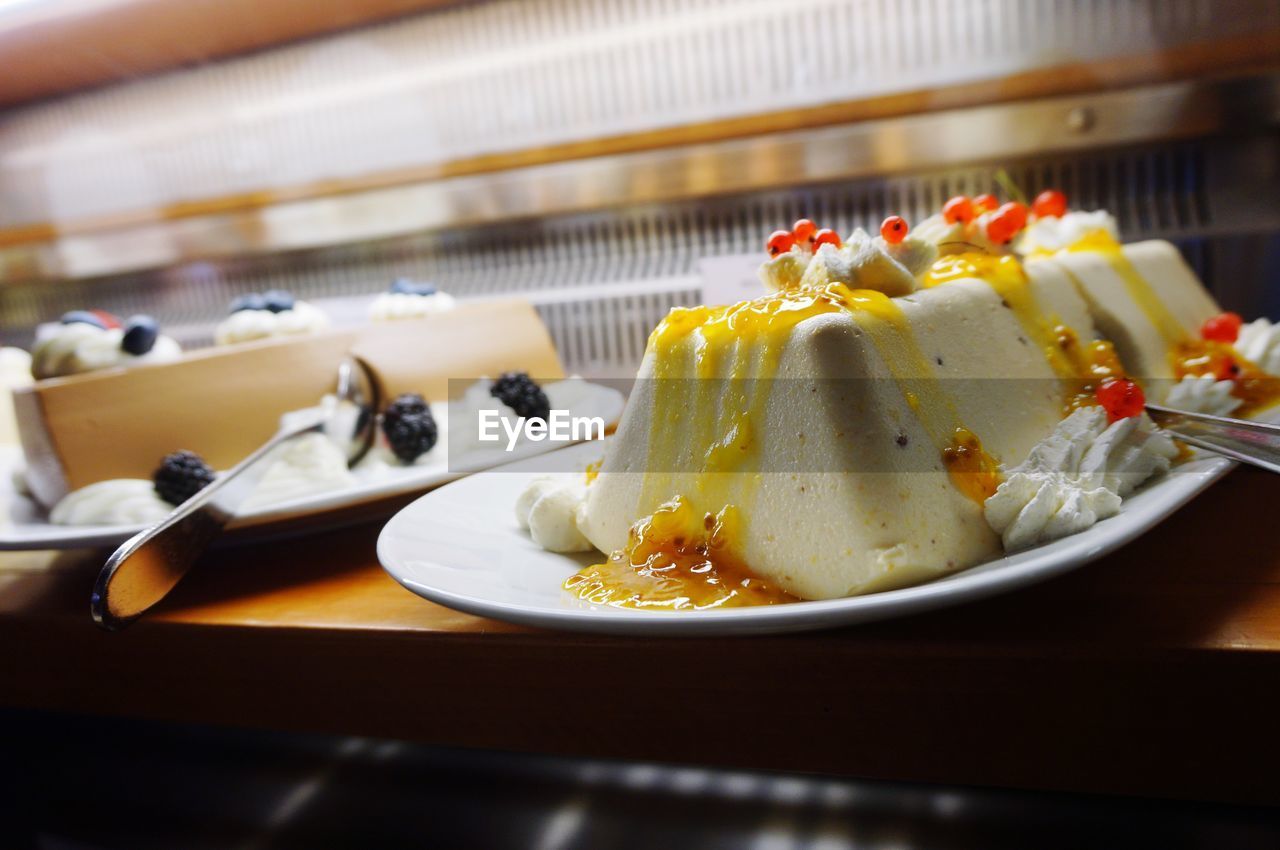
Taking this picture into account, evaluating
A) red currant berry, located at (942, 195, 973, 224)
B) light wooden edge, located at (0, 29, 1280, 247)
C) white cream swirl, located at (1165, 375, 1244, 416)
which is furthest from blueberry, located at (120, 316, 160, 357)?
white cream swirl, located at (1165, 375, 1244, 416)

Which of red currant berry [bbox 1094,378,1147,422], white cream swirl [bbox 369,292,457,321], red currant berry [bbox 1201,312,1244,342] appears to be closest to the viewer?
red currant berry [bbox 1094,378,1147,422]

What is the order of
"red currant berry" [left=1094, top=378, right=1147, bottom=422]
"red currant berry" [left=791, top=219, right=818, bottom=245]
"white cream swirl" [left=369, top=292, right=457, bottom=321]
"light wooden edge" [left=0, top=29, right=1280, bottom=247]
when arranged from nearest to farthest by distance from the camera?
"red currant berry" [left=1094, top=378, right=1147, bottom=422] < "red currant berry" [left=791, top=219, right=818, bottom=245] < "light wooden edge" [left=0, top=29, right=1280, bottom=247] < "white cream swirl" [left=369, top=292, right=457, bottom=321]

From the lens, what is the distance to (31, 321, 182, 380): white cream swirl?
1.24 m

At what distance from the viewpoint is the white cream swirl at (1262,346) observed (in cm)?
110

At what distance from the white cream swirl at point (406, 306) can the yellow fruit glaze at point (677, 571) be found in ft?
3.14

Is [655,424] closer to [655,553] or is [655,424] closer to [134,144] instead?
[655,553]

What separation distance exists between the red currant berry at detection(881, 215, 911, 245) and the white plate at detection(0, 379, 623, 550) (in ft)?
1.48

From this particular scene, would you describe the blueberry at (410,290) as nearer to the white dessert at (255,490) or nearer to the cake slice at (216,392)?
the cake slice at (216,392)

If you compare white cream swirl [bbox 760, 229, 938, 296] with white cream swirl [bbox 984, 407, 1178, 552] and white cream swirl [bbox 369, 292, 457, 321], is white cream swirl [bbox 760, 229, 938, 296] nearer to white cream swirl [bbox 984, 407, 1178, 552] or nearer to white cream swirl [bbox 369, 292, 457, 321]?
white cream swirl [bbox 984, 407, 1178, 552]

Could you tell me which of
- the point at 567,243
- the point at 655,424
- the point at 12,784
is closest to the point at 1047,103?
the point at 567,243

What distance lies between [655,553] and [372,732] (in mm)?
273

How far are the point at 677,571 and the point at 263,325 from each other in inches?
41.2

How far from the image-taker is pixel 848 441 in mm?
636

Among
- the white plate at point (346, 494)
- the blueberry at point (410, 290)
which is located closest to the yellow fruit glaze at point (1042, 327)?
the white plate at point (346, 494)
